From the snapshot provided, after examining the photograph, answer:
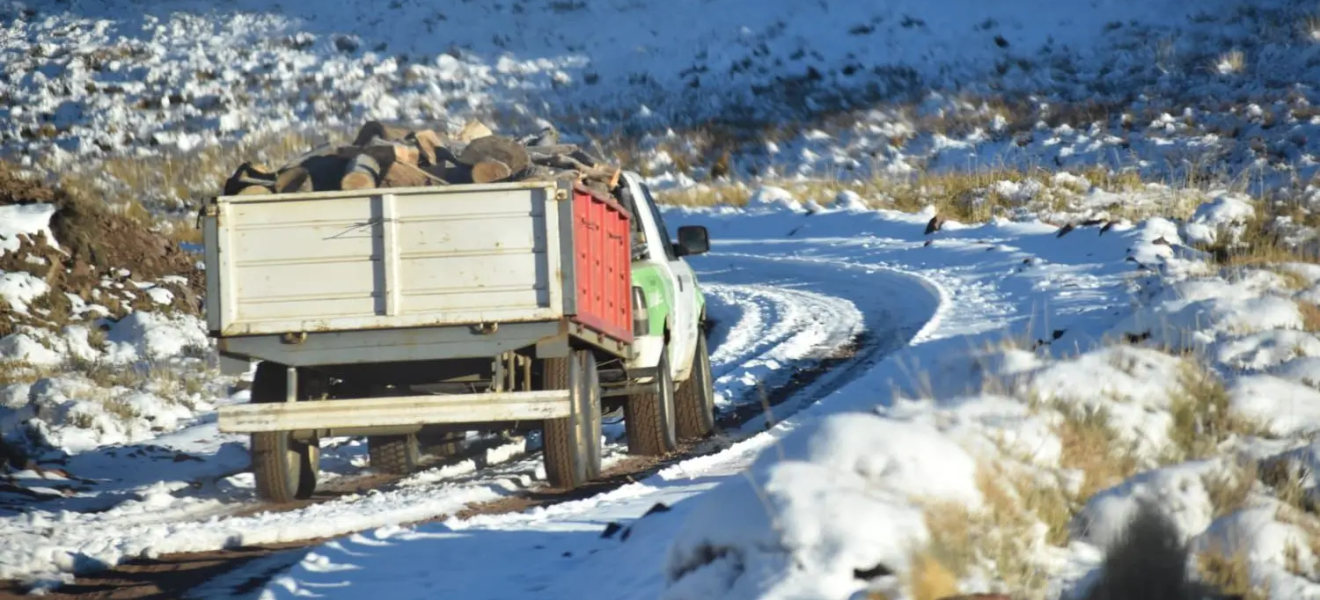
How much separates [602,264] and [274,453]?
87.7 inches

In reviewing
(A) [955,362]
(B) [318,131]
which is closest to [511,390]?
(A) [955,362]

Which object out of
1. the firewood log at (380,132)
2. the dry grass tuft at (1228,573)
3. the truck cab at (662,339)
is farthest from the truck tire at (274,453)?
the dry grass tuft at (1228,573)

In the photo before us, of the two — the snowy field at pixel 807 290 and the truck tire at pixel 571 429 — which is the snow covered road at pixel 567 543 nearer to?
the snowy field at pixel 807 290

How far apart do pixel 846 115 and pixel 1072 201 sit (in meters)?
16.9

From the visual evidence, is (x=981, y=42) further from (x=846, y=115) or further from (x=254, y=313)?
(x=254, y=313)

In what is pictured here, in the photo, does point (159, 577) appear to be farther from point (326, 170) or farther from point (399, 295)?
point (326, 170)

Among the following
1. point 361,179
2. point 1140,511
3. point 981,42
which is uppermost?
point 981,42

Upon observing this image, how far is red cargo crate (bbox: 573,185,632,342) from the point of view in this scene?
30.8 feet

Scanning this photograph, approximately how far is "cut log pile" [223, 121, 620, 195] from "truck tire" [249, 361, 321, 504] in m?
1.10

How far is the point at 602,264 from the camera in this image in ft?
32.6

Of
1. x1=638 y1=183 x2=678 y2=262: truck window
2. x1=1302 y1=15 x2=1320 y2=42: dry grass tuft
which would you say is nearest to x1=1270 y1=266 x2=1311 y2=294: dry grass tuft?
x1=638 y1=183 x2=678 y2=262: truck window

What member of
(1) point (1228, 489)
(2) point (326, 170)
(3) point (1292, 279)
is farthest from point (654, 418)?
(1) point (1228, 489)

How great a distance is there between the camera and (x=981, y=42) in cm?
4919

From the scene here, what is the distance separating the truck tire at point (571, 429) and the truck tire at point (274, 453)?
1523mm
